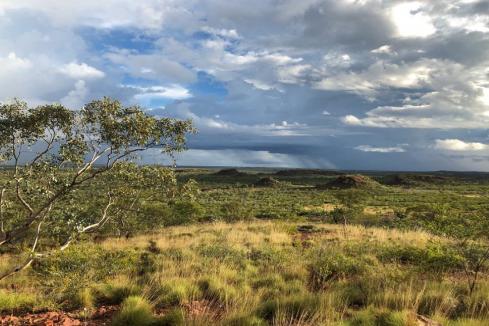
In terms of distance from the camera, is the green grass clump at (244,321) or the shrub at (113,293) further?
the shrub at (113,293)

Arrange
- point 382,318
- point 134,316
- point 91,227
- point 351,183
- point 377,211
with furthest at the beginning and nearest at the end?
1. point 351,183
2. point 377,211
3. point 91,227
4. point 134,316
5. point 382,318

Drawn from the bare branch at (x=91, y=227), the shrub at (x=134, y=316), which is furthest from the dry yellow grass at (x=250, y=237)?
the shrub at (x=134, y=316)

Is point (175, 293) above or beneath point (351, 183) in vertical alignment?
above

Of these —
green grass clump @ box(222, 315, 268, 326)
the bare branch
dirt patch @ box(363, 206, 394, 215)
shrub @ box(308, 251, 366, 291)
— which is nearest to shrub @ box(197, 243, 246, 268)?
shrub @ box(308, 251, 366, 291)

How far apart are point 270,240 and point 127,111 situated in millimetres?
13342

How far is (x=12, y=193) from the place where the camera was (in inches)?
494

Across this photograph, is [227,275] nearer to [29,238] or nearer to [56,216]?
[56,216]

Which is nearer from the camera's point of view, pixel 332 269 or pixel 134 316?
pixel 134 316

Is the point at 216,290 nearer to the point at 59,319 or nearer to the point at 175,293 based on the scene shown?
the point at 175,293

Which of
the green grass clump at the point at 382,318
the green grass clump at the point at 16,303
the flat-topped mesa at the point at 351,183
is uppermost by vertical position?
the green grass clump at the point at 382,318

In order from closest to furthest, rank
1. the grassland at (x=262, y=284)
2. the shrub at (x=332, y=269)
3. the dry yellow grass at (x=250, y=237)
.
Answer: the grassland at (x=262, y=284), the shrub at (x=332, y=269), the dry yellow grass at (x=250, y=237)

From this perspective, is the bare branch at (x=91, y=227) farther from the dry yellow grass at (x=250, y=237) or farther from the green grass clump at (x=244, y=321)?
the dry yellow grass at (x=250, y=237)

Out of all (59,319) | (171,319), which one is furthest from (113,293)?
(171,319)

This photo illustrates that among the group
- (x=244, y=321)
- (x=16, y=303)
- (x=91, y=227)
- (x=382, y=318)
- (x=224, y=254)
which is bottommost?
(x=224, y=254)
